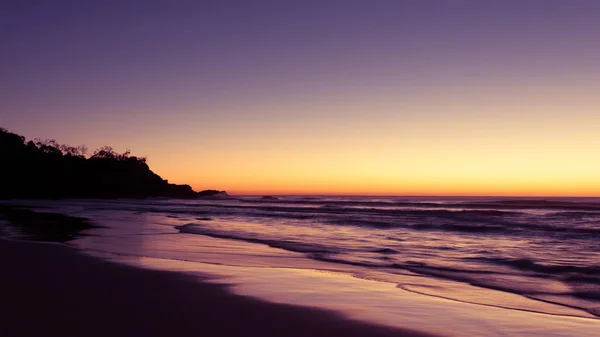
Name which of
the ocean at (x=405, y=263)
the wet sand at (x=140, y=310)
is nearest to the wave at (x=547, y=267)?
the ocean at (x=405, y=263)

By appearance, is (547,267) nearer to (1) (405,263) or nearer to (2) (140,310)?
(1) (405,263)

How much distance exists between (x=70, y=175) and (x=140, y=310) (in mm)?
107425

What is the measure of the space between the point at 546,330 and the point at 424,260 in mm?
6743

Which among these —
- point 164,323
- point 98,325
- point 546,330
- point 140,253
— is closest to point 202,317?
point 164,323

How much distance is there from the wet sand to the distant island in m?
71.7

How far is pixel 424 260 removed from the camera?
1271 centimetres

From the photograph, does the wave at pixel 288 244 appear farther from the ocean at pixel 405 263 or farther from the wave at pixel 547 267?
the wave at pixel 547 267

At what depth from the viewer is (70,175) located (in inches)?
4055

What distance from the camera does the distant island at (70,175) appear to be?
83250 mm

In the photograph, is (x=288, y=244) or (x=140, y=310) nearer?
(x=140, y=310)

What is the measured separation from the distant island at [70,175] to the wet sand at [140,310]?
7165 centimetres

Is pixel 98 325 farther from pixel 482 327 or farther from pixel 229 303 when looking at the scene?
pixel 482 327

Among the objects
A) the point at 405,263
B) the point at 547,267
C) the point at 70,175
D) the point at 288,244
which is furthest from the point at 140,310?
the point at 70,175

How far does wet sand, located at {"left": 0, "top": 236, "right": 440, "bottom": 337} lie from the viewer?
5371 millimetres
